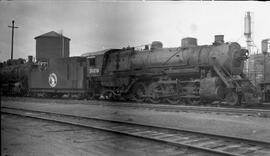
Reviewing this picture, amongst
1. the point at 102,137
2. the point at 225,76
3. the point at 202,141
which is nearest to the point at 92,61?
the point at 225,76

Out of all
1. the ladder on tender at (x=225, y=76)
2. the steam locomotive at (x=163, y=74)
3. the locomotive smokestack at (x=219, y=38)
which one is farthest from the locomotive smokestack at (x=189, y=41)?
the ladder on tender at (x=225, y=76)

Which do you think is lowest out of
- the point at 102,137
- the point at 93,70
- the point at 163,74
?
the point at 102,137

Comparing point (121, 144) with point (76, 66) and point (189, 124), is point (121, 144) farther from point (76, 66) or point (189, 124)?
point (76, 66)

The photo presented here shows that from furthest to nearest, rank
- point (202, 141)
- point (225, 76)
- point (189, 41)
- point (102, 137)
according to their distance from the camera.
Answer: point (189, 41), point (225, 76), point (102, 137), point (202, 141)

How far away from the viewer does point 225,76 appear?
13891 mm

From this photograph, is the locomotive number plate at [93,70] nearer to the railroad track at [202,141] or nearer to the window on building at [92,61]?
the window on building at [92,61]

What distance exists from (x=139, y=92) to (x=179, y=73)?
2.86m

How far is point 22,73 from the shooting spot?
24.5 meters

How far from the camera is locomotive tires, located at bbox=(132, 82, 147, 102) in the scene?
53.7 ft

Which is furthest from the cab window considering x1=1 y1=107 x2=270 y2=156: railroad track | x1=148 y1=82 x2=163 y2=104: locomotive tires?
x1=1 y1=107 x2=270 y2=156: railroad track

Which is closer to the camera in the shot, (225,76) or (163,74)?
(225,76)

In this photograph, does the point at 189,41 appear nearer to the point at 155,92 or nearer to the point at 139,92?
the point at 155,92

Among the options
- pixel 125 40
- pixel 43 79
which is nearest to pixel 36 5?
pixel 125 40

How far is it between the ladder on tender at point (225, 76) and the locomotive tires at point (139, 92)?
410cm
